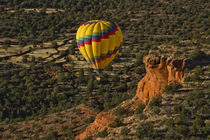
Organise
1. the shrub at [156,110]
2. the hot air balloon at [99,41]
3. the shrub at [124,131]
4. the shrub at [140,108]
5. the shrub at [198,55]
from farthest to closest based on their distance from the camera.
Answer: the hot air balloon at [99,41] < the shrub at [198,55] < the shrub at [140,108] < the shrub at [156,110] < the shrub at [124,131]

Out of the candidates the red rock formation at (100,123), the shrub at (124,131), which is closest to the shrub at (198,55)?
the red rock formation at (100,123)

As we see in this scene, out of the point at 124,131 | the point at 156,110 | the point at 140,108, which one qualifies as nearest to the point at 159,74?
the point at 140,108

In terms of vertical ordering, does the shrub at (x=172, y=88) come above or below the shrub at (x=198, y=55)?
below

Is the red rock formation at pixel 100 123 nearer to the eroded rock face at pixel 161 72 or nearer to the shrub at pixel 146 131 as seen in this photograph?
the eroded rock face at pixel 161 72

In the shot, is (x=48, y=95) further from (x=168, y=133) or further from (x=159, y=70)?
(x=168, y=133)

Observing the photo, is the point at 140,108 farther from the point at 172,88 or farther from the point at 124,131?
the point at 124,131

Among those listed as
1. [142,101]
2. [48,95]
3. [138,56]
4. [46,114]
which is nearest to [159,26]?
[138,56]
